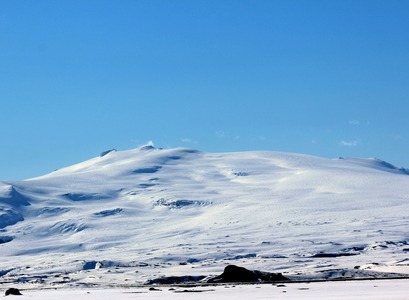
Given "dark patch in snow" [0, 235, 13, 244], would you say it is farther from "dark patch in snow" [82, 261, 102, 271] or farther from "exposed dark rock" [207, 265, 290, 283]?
"exposed dark rock" [207, 265, 290, 283]

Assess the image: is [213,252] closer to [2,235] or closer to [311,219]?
[311,219]

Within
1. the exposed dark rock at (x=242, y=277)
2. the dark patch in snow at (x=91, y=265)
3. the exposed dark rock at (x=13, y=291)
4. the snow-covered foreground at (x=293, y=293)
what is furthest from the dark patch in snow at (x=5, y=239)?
the snow-covered foreground at (x=293, y=293)

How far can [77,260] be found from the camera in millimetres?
150250

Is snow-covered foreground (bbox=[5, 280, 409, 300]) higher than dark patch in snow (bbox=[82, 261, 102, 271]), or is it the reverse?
dark patch in snow (bbox=[82, 261, 102, 271])

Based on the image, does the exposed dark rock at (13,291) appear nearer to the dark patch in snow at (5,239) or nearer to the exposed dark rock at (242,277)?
the exposed dark rock at (242,277)

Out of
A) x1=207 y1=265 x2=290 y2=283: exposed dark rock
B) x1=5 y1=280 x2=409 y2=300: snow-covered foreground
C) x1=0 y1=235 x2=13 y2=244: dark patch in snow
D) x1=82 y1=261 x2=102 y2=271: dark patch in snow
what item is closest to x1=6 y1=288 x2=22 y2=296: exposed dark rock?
x1=5 y1=280 x2=409 y2=300: snow-covered foreground

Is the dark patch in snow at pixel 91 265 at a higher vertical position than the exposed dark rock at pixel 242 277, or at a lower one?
higher

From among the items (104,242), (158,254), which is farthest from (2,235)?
(158,254)

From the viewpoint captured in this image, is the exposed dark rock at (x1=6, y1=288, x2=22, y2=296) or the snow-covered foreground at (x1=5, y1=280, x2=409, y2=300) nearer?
the snow-covered foreground at (x1=5, y1=280, x2=409, y2=300)

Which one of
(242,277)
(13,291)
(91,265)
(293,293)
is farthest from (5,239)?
(293,293)

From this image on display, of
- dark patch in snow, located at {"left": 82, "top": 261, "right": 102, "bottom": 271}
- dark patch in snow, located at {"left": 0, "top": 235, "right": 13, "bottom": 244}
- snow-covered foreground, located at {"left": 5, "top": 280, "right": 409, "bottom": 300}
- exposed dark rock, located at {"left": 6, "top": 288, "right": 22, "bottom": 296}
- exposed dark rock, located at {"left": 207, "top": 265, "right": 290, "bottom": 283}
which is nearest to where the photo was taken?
snow-covered foreground, located at {"left": 5, "top": 280, "right": 409, "bottom": 300}

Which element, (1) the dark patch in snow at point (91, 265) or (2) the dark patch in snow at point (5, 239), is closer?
(1) the dark patch in snow at point (91, 265)

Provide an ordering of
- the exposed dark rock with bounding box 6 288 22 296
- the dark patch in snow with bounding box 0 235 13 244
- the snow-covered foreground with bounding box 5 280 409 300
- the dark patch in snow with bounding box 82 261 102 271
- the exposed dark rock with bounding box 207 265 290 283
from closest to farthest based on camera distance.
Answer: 1. the snow-covered foreground with bounding box 5 280 409 300
2. the exposed dark rock with bounding box 6 288 22 296
3. the exposed dark rock with bounding box 207 265 290 283
4. the dark patch in snow with bounding box 82 261 102 271
5. the dark patch in snow with bounding box 0 235 13 244

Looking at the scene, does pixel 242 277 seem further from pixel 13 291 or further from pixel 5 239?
pixel 5 239
